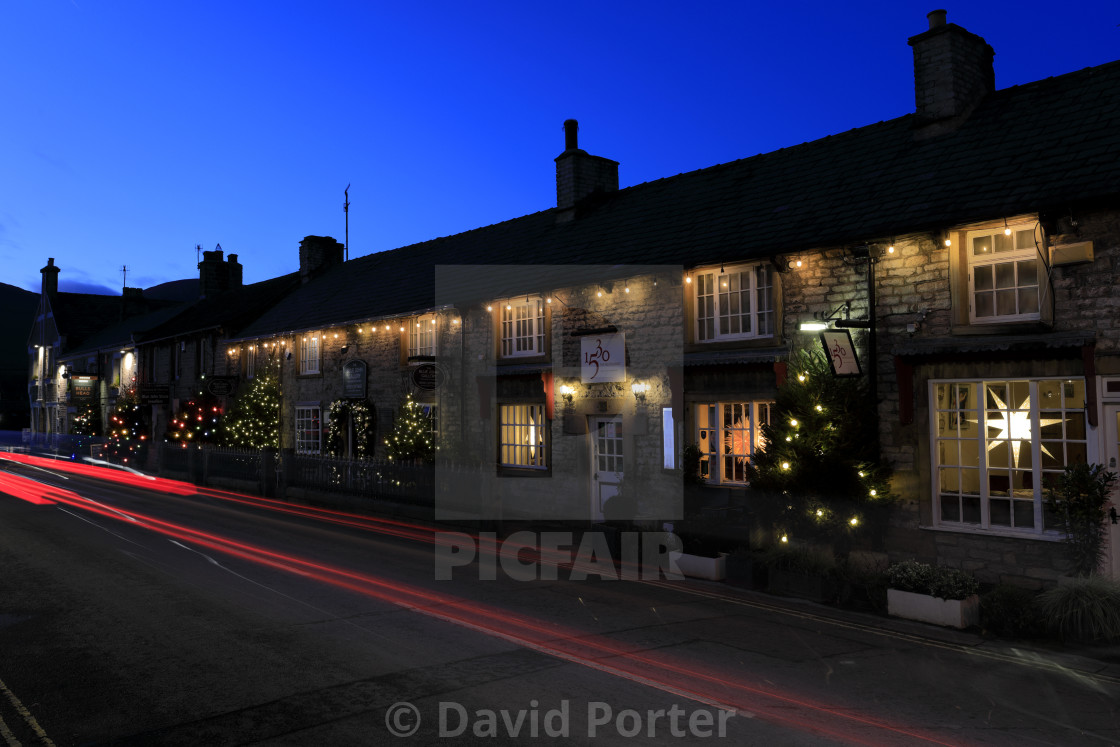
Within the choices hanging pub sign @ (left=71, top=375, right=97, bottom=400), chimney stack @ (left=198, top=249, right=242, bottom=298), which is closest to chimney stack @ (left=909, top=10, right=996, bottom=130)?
chimney stack @ (left=198, top=249, right=242, bottom=298)

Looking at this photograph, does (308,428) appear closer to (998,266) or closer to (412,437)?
(412,437)

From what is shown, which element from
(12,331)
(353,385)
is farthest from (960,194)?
(12,331)

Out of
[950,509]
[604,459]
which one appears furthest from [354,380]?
[950,509]

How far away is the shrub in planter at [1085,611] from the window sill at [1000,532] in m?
1.68

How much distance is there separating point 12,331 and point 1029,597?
21856cm

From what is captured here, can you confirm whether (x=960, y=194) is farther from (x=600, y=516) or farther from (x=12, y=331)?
(x=12, y=331)

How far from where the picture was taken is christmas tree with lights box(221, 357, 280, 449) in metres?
27.6

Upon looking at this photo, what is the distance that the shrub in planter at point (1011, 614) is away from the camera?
8906 mm

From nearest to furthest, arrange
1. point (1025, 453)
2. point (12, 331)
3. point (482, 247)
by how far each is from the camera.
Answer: point (1025, 453) → point (482, 247) → point (12, 331)

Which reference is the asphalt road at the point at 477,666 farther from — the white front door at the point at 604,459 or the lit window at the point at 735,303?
the white front door at the point at 604,459

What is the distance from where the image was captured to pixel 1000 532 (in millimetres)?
10930

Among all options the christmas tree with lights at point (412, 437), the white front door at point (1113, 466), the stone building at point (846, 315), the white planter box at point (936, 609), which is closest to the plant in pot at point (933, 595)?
the white planter box at point (936, 609)

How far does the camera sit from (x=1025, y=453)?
10.9m

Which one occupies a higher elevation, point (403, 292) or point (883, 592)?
point (403, 292)
